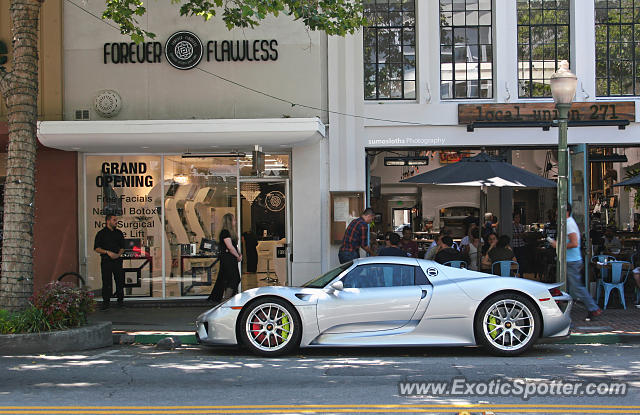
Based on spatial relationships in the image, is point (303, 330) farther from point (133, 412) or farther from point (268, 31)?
point (268, 31)

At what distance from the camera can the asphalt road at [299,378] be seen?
20.1 feet

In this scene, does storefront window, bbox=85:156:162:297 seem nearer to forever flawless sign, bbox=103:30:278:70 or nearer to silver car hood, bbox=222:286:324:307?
forever flawless sign, bbox=103:30:278:70

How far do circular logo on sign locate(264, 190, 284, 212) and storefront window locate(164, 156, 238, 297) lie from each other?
0.69 meters

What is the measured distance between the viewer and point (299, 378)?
7379 millimetres

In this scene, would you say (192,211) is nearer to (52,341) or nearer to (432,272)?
(52,341)

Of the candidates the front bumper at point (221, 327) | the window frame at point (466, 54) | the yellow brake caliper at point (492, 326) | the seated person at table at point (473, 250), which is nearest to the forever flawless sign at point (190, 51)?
the window frame at point (466, 54)

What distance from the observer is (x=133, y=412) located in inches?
235

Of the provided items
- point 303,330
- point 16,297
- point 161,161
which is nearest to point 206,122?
point 161,161

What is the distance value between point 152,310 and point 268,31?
607 cm

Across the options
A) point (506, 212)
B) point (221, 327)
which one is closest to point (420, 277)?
point (221, 327)

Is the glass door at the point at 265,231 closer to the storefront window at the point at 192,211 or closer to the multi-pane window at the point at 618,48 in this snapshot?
the storefront window at the point at 192,211

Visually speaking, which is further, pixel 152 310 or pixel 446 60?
pixel 446 60

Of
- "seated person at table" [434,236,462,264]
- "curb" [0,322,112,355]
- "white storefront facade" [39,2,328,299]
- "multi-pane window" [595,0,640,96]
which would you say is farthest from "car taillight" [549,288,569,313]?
"multi-pane window" [595,0,640,96]

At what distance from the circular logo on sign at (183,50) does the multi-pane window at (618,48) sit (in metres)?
8.35
